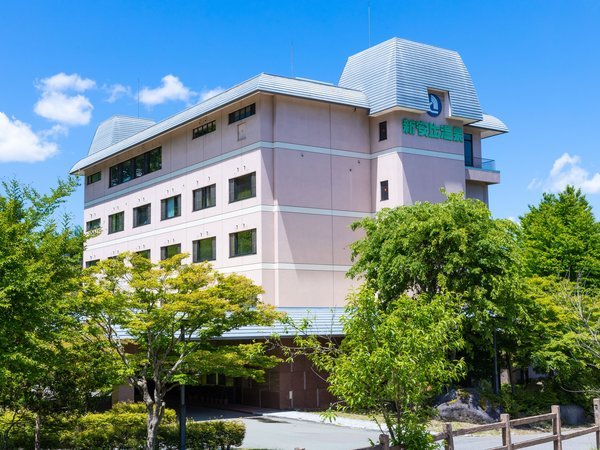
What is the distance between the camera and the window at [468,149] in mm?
51500

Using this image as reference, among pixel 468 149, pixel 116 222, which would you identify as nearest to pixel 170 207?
pixel 116 222

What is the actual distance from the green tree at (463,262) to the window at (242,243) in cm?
1030

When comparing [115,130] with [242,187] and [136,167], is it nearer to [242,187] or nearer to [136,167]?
[136,167]

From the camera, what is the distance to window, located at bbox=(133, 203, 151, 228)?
55.2 meters

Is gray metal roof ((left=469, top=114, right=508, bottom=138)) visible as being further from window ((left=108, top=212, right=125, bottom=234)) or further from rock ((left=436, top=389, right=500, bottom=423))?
window ((left=108, top=212, right=125, bottom=234))

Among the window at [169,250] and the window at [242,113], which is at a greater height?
the window at [242,113]

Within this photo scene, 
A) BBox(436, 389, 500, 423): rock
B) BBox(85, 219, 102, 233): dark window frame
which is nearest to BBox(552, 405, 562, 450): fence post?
BBox(436, 389, 500, 423): rock

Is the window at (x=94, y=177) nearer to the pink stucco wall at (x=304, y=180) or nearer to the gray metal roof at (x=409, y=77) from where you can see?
the pink stucco wall at (x=304, y=180)

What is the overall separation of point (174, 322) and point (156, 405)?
2.78m

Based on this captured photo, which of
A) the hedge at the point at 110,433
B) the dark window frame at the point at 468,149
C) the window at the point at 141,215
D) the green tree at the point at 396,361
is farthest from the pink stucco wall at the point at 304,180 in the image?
the green tree at the point at 396,361

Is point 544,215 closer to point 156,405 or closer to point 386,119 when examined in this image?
point 386,119

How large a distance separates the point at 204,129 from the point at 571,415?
2825 centimetres

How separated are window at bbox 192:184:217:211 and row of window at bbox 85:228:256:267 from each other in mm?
2238

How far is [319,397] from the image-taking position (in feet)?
129
